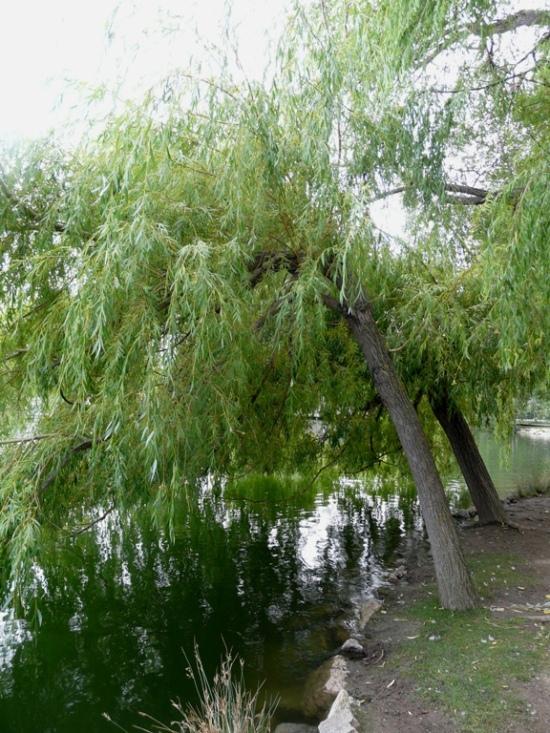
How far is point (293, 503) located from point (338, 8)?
8.93 metres

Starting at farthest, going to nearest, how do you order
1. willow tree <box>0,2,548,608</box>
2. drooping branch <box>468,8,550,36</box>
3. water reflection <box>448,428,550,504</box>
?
1. water reflection <box>448,428,550,504</box>
2. drooping branch <box>468,8,550,36</box>
3. willow tree <box>0,2,548,608</box>

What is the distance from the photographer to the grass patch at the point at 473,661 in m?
3.41

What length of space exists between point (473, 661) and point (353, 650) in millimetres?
946

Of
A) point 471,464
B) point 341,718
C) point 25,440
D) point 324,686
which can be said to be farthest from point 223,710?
point 471,464

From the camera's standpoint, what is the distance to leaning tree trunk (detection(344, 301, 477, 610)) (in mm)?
4910

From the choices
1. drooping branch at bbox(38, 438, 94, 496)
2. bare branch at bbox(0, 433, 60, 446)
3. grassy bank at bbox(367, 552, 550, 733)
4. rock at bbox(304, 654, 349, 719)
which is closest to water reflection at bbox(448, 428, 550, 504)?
grassy bank at bbox(367, 552, 550, 733)

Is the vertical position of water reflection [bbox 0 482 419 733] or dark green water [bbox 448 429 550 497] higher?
dark green water [bbox 448 429 550 497]

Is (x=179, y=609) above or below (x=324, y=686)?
below

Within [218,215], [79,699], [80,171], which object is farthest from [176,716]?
[80,171]

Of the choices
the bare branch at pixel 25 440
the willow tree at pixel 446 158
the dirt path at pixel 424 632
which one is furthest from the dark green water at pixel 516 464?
the bare branch at pixel 25 440

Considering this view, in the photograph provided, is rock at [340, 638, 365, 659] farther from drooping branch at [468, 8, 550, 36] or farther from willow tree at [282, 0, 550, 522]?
drooping branch at [468, 8, 550, 36]

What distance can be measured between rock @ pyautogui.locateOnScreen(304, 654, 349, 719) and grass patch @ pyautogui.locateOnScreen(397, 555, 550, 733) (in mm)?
435

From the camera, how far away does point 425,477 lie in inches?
200

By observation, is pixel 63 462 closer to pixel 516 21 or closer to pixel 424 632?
pixel 424 632
